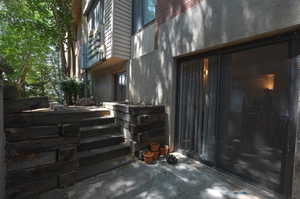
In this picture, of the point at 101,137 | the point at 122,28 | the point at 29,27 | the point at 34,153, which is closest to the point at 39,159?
the point at 34,153

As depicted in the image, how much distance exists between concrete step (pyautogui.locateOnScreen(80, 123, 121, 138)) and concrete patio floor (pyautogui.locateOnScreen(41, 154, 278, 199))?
98 centimetres

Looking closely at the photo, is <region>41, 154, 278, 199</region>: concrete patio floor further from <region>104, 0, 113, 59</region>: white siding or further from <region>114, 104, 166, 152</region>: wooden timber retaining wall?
<region>104, 0, 113, 59</region>: white siding

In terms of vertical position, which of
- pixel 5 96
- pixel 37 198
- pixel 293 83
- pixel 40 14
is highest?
pixel 40 14

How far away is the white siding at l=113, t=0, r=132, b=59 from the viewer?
463cm

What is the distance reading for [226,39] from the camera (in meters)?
2.38

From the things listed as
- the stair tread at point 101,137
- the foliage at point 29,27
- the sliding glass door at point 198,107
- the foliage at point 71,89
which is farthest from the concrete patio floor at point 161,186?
the foliage at point 29,27

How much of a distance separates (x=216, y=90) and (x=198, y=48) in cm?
93

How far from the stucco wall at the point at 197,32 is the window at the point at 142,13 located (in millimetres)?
343

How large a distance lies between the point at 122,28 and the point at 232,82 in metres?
4.00

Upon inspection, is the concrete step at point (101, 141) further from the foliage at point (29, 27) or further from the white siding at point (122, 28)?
the foliage at point (29, 27)

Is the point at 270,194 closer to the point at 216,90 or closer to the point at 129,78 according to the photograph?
the point at 216,90

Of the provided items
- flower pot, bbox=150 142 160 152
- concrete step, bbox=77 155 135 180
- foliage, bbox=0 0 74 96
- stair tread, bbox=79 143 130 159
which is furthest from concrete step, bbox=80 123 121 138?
foliage, bbox=0 0 74 96

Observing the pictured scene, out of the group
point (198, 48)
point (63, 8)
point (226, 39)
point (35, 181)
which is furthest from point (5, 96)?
point (63, 8)

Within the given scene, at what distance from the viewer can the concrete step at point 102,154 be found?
8.71 ft
